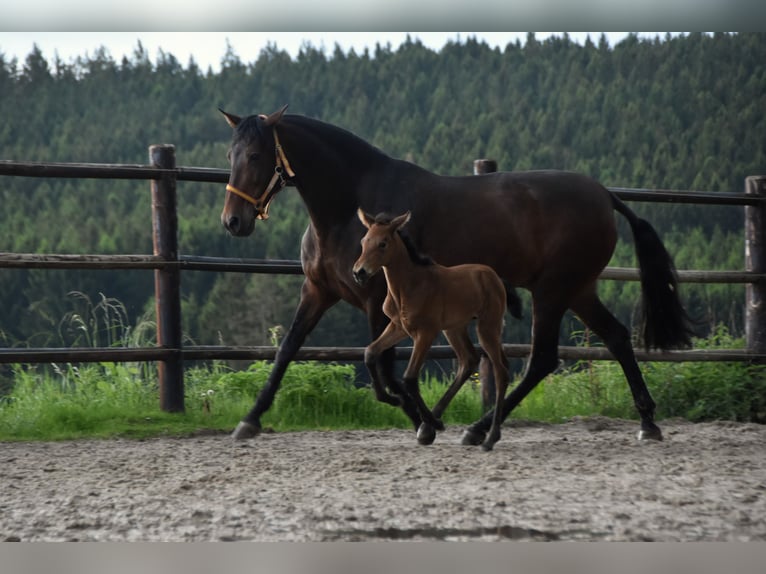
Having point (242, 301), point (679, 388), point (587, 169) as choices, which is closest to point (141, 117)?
point (242, 301)

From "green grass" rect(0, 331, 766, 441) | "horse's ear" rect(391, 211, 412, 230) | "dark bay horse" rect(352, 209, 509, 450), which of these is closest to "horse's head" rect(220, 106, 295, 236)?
"dark bay horse" rect(352, 209, 509, 450)

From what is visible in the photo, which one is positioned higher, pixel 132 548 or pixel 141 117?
pixel 141 117

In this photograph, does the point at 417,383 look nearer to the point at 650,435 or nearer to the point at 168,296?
the point at 650,435

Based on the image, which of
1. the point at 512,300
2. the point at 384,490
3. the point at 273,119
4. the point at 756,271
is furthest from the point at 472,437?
the point at 756,271

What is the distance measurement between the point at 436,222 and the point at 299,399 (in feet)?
5.65

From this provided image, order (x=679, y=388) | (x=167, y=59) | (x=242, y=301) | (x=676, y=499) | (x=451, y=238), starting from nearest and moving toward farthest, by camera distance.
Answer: (x=676, y=499) < (x=451, y=238) < (x=679, y=388) < (x=242, y=301) < (x=167, y=59)

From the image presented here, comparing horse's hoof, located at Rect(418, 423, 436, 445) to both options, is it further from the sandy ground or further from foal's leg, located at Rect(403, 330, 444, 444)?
the sandy ground

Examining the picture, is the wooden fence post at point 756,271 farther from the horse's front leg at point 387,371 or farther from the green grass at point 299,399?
the horse's front leg at point 387,371

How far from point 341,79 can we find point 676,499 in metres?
56.1

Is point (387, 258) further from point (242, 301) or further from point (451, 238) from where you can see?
point (242, 301)

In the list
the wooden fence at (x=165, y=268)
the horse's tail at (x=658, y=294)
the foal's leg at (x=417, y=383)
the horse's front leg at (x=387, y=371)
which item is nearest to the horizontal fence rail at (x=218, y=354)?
the wooden fence at (x=165, y=268)

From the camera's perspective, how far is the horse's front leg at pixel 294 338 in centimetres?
478

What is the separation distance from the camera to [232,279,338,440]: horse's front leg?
188 inches

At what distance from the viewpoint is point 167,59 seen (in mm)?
63719
